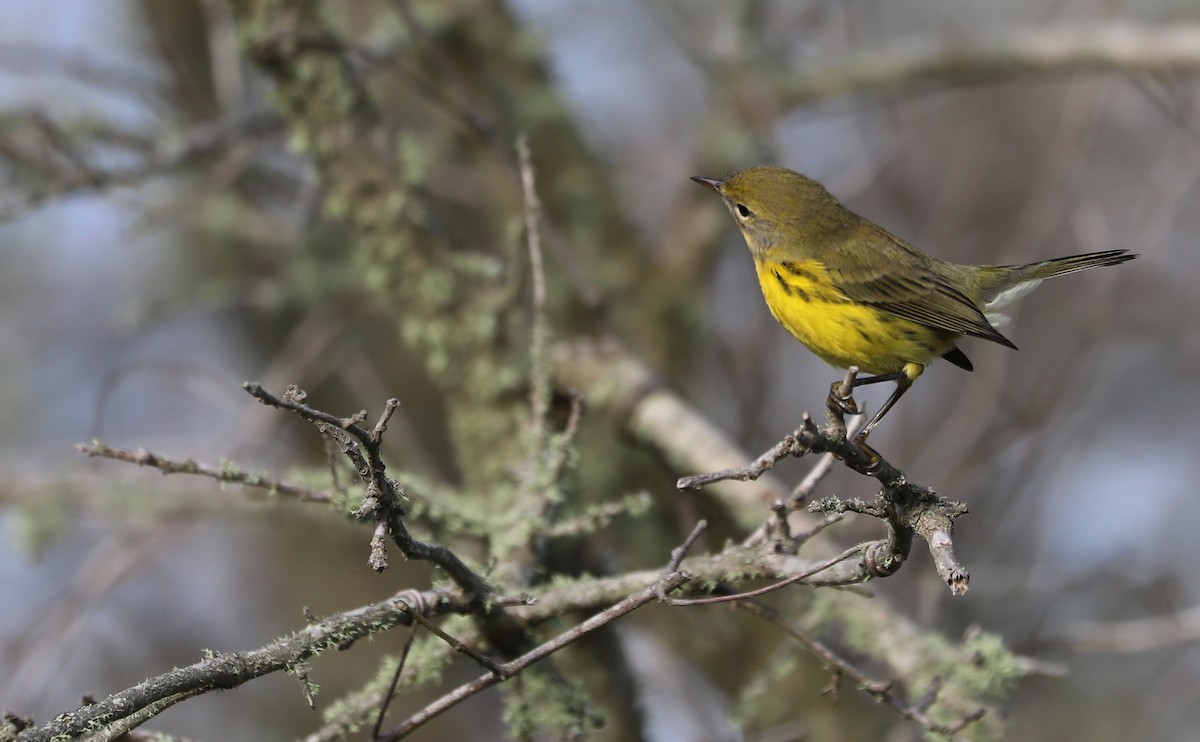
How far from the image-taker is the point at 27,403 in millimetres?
8047

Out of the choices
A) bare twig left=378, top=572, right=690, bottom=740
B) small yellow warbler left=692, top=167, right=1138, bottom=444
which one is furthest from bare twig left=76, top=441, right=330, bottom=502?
small yellow warbler left=692, top=167, right=1138, bottom=444

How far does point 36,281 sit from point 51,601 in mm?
5101

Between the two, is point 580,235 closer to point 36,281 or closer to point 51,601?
Result: point 51,601

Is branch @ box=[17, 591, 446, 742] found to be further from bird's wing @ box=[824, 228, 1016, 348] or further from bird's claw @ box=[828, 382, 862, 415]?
bird's wing @ box=[824, 228, 1016, 348]

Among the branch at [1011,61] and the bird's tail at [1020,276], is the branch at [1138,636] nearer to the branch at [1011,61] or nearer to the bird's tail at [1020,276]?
the bird's tail at [1020,276]

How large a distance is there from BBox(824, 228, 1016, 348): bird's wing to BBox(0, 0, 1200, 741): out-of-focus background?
91 centimetres

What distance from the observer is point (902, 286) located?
3.46 m

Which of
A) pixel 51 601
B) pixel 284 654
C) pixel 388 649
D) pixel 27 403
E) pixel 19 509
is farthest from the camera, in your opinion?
pixel 27 403

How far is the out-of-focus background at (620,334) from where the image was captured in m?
4.20

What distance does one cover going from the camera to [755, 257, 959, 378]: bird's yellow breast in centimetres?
328

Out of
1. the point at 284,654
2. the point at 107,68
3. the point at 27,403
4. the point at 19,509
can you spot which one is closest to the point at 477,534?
the point at 284,654

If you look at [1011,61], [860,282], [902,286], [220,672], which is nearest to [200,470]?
[220,672]

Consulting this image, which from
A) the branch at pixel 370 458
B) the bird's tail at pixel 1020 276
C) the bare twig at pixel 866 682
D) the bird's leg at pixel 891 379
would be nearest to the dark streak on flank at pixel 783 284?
the bird's leg at pixel 891 379

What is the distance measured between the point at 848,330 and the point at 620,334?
118 centimetres
